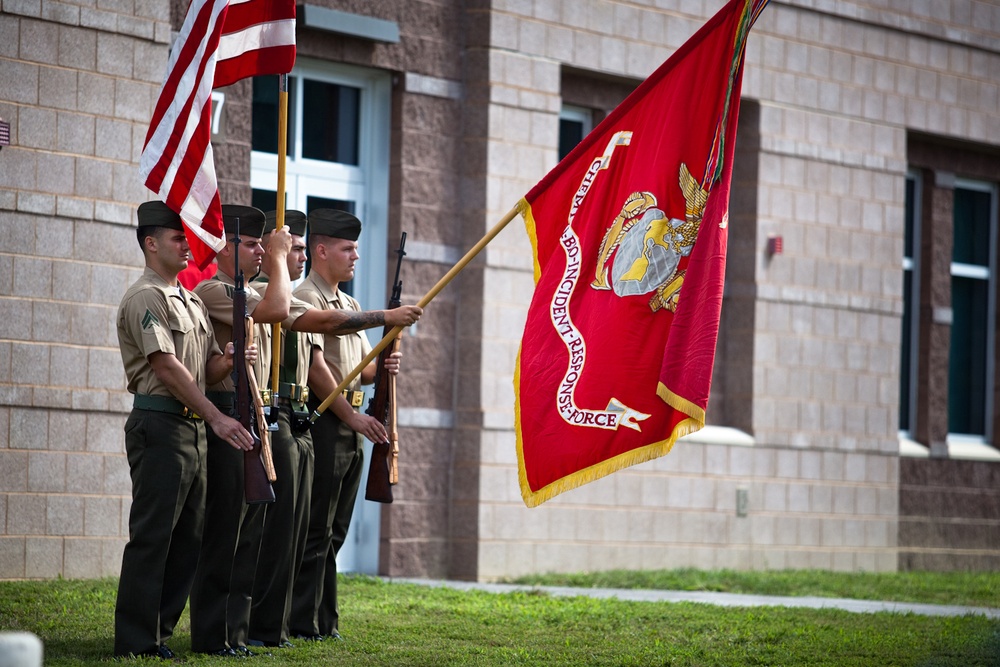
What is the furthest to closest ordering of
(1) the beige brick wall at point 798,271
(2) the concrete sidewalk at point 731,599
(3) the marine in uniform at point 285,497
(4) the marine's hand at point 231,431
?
(1) the beige brick wall at point 798,271 → (2) the concrete sidewalk at point 731,599 → (3) the marine in uniform at point 285,497 → (4) the marine's hand at point 231,431

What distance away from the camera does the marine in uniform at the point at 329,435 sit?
841 cm

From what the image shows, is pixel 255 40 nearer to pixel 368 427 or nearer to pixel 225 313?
pixel 225 313

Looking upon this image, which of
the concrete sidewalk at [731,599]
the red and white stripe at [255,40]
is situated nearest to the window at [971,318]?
the concrete sidewalk at [731,599]

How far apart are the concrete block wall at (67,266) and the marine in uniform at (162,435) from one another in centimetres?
312

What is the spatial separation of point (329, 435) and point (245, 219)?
1293 mm

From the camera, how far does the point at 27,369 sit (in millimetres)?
10359

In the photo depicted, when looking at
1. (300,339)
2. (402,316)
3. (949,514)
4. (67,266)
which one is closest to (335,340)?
(300,339)

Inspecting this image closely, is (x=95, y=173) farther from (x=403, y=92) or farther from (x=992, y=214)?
(x=992, y=214)

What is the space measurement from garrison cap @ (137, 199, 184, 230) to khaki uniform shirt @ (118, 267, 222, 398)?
0.74 feet

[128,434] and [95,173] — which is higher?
[95,173]

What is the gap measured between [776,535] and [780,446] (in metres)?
0.85

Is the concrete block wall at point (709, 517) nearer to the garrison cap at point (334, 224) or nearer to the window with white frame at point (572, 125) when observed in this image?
the window with white frame at point (572, 125)

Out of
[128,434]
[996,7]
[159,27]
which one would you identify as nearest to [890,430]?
[996,7]

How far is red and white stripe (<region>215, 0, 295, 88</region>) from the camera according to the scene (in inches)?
318
